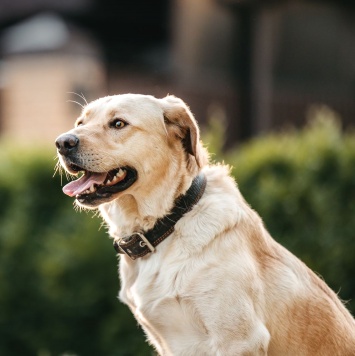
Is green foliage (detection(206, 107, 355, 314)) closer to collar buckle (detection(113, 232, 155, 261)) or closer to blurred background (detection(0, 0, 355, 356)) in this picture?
blurred background (detection(0, 0, 355, 356))

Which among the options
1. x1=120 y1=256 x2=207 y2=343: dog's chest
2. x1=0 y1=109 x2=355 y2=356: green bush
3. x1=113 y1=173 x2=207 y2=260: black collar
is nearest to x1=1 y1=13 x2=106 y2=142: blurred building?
x1=0 y1=109 x2=355 y2=356: green bush

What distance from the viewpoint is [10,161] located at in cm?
1072

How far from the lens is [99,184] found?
424 centimetres

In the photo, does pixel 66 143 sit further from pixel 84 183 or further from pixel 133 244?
pixel 133 244

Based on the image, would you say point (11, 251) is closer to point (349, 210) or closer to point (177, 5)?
point (349, 210)

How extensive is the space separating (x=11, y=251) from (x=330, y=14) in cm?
843

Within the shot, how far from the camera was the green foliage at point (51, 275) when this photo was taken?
28.7 ft

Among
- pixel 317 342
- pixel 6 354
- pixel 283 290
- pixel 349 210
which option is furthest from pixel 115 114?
pixel 6 354

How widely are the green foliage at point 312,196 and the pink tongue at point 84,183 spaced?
3880mm

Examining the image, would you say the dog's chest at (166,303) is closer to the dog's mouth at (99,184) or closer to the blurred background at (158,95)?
the dog's mouth at (99,184)

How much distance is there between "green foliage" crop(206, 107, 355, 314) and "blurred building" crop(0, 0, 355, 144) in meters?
6.25

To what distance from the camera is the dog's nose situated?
4.17 m

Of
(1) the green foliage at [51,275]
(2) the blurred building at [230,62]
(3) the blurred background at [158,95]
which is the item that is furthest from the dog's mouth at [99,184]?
(2) the blurred building at [230,62]

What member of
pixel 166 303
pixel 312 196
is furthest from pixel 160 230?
pixel 312 196
